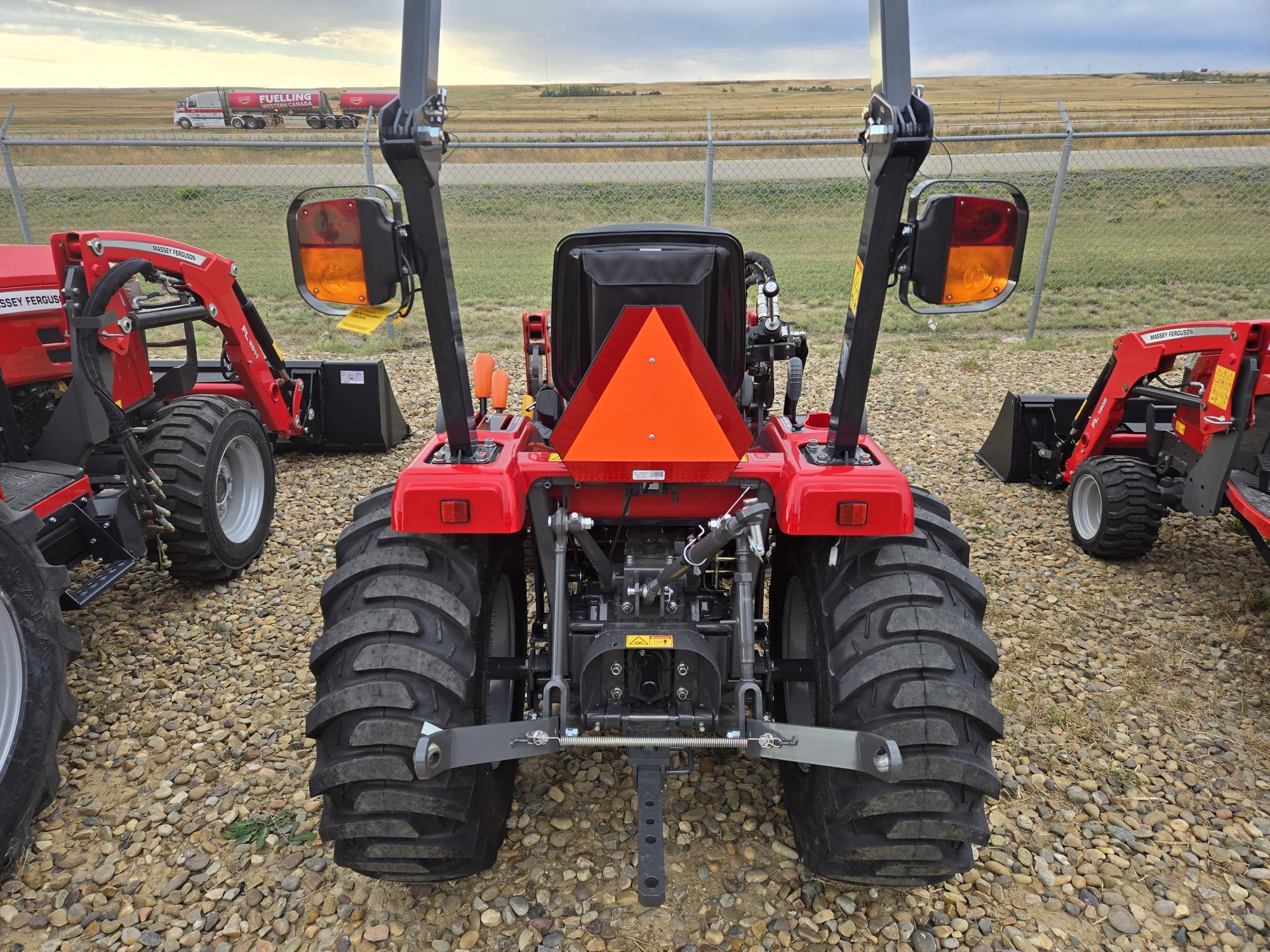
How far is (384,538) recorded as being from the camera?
7.82ft

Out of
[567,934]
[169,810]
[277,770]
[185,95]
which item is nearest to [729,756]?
[567,934]

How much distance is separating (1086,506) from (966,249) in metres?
3.45

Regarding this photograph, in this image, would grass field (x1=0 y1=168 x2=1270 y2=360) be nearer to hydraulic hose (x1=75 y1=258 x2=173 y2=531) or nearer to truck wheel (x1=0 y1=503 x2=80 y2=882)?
hydraulic hose (x1=75 y1=258 x2=173 y2=531)

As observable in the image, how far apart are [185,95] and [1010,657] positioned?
2121 inches

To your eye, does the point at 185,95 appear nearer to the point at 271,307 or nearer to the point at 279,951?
the point at 271,307

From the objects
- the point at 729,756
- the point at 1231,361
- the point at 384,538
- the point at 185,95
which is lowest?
the point at 729,756

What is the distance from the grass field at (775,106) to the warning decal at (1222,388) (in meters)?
1.71

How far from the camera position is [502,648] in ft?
9.33

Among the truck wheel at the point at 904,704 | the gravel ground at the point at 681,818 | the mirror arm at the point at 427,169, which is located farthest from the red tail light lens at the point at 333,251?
the gravel ground at the point at 681,818

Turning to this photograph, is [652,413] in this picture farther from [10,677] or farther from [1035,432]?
[1035,432]

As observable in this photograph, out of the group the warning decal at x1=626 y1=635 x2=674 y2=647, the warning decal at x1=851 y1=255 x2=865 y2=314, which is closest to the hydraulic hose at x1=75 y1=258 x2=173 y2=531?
the warning decal at x1=626 y1=635 x2=674 y2=647

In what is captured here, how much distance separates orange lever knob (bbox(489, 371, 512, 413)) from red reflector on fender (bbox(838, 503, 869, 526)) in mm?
1661

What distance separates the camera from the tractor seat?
7.71ft

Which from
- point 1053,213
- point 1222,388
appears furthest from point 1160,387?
point 1053,213
